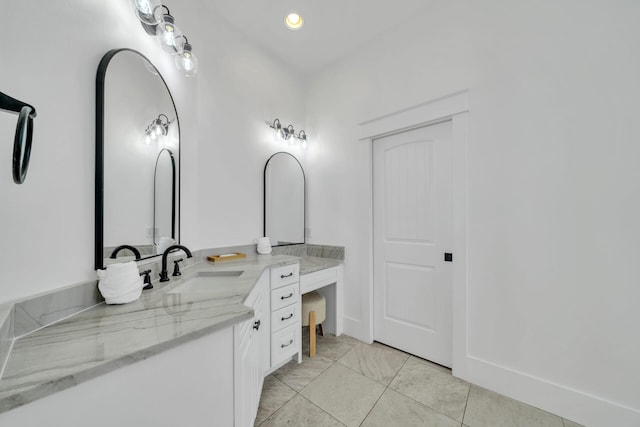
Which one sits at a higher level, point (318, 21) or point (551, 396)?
point (318, 21)

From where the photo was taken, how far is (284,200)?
2.64 meters

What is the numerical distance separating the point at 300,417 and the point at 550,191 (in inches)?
81.9

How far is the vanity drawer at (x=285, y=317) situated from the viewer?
1786 millimetres

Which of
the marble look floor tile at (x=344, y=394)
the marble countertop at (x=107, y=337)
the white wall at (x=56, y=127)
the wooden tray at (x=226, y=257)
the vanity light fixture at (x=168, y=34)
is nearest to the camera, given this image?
the marble countertop at (x=107, y=337)

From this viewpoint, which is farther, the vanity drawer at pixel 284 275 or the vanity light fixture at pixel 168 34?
the vanity drawer at pixel 284 275

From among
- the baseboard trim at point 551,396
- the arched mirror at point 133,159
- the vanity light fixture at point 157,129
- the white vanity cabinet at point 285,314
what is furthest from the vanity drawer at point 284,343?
the vanity light fixture at point 157,129

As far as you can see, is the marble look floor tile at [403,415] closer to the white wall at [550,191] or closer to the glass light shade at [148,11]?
the white wall at [550,191]

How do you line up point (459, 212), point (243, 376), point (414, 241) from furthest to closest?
point (414, 241)
point (459, 212)
point (243, 376)

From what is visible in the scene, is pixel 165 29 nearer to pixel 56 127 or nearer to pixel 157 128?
pixel 157 128

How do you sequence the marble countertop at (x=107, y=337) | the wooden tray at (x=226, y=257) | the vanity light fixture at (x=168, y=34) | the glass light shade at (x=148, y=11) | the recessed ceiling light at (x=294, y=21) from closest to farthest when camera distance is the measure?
the marble countertop at (x=107, y=337) < the glass light shade at (x=148, y=11) < the vanity light fixture at (x=168, y=34) < the wooden tray at (x=226, y=257) < the recessed ceiling light at (x=294, y=21)

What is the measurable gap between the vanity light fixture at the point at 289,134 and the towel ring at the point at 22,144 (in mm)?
2070

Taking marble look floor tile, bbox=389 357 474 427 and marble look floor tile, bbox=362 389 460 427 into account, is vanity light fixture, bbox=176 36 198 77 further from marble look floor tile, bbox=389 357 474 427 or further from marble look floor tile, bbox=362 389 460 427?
marble look floor tile, bbox=389 357 474 427

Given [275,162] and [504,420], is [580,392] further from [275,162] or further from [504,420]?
[275,162]

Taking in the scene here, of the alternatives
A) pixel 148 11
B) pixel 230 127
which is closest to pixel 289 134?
pixel 230 127
